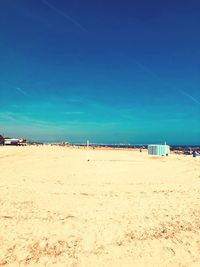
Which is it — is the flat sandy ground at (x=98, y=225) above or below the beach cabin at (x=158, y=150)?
below

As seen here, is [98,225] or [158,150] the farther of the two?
[158,150]

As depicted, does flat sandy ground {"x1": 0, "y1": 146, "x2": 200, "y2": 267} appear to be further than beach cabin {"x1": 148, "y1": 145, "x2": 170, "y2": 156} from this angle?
No

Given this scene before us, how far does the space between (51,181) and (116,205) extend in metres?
4.86

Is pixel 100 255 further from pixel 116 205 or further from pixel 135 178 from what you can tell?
pixel 135 178

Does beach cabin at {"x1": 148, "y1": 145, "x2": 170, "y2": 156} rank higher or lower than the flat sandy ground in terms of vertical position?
higher

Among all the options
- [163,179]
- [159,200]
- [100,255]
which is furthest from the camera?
[163,179]

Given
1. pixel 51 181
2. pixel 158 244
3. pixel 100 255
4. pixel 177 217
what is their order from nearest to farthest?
pixel 100 255
pixel 158 244
pixel 177 217
pixel 51 181

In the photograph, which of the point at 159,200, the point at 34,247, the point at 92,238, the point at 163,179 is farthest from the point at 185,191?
the point at 34,247

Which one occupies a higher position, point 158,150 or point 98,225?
point 158,150

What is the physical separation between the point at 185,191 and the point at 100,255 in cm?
677

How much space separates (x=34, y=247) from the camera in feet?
20.8

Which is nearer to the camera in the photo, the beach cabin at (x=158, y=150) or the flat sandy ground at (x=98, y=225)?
the flat sandy ground at (x=98, y=225)

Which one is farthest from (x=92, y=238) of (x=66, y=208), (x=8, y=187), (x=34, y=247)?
(x=8, y=187)

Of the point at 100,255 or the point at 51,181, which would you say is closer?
the point at 100,255
